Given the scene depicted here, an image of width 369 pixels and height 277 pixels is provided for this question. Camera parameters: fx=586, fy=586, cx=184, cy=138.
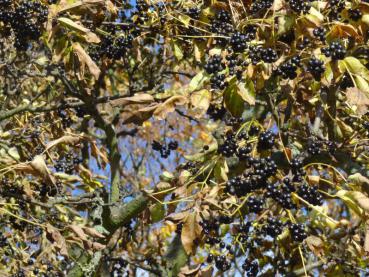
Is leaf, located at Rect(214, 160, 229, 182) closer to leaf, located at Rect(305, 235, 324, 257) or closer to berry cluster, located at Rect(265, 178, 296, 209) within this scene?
berry cluster, located at Rect(265, 178, 296, 209)

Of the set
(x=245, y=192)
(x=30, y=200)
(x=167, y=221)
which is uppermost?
(x=245, y=192)

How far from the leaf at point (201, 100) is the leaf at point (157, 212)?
0.94 m

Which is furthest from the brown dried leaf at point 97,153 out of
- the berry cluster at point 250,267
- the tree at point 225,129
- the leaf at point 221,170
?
the berry cluster at point 250,267

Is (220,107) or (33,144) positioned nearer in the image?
(220,107)

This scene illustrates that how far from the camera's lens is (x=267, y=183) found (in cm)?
321

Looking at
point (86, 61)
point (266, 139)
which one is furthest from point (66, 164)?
point (266, 139)

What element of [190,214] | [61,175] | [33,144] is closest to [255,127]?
[190,214]

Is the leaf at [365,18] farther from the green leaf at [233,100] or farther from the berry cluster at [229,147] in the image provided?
the berry cluster at [229,147]

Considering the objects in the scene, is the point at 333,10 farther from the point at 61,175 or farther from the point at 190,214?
the point at 61,175

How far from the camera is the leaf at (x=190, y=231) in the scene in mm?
3277

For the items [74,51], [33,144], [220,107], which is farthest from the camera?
[33,144]

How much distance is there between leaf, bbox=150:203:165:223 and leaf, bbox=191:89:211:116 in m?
0.94

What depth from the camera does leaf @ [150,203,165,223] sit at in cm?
403

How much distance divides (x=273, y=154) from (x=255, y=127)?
1.39 ft
